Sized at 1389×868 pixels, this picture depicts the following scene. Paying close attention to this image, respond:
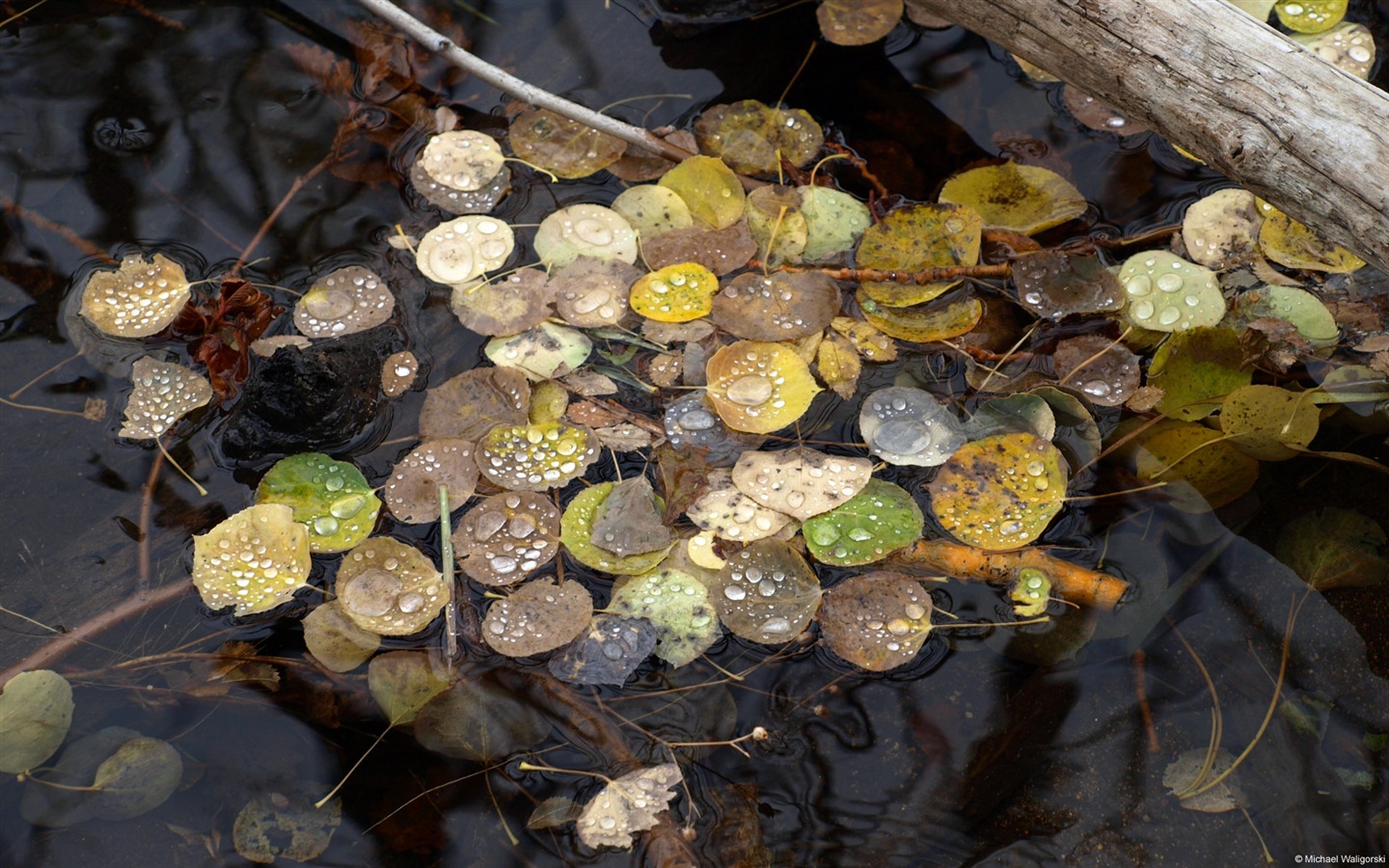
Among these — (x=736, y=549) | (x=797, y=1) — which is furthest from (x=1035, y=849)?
(x=797, y=1)

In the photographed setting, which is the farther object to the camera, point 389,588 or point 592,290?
point 592,290

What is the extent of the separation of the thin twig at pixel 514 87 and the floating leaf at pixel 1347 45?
1.63 metres

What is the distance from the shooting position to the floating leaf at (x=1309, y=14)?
2.34 m

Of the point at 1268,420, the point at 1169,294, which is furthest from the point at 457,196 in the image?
the point at 1268,420

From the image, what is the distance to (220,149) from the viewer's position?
7.61 ft

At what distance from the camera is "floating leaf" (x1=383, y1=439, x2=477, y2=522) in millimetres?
1863

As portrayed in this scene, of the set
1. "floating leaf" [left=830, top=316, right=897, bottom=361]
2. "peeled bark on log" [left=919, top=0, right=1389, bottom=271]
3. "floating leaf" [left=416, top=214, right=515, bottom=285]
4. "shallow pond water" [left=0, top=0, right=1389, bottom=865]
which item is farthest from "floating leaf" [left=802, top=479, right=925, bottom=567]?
"floating leaf" [left=416, top=214, right=515, bottom=285]

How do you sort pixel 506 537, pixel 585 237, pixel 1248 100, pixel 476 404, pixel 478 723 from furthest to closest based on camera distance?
pixel 585 237, pixel 476 404, pixel 506 537, pixel 478 723, pixel 1248 100

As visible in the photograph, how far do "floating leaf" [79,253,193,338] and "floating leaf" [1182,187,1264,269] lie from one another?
2.34m

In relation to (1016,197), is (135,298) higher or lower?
lower

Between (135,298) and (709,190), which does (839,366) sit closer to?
(709,190)

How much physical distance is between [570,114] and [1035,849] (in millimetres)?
1894

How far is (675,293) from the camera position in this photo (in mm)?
2062

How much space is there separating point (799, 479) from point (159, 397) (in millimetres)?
1397
